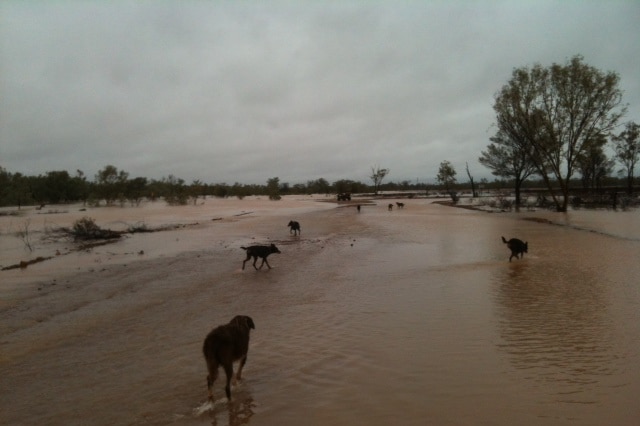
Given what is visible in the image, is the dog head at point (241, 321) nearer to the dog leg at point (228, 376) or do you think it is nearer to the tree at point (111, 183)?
the dog leg at point (228, 376)

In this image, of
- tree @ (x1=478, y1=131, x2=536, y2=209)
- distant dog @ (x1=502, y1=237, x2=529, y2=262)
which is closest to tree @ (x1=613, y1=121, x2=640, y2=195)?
tree @ (x1=478, y1=131, x2=536, y2=209)

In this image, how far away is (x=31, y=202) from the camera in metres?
57.7

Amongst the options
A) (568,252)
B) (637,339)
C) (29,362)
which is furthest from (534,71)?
(29,362)

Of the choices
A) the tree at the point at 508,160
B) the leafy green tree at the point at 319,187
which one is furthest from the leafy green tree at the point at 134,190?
the leafy green tree at the point at 319,187

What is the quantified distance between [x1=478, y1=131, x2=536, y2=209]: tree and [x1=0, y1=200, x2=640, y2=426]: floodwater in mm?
37652

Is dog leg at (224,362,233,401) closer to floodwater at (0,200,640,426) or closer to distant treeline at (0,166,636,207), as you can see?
floodwater at (0,200,640,426)

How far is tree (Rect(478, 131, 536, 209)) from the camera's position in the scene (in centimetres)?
4728

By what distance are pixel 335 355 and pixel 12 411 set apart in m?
3.86

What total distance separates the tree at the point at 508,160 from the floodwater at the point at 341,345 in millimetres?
37652

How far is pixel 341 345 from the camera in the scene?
6.15 metres

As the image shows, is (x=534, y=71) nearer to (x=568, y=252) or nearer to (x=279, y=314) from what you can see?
(x=568, y=252)

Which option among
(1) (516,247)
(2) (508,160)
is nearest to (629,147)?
(2) (508,160)

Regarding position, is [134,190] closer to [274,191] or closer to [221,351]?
[274,191]

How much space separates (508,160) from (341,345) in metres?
51.2
